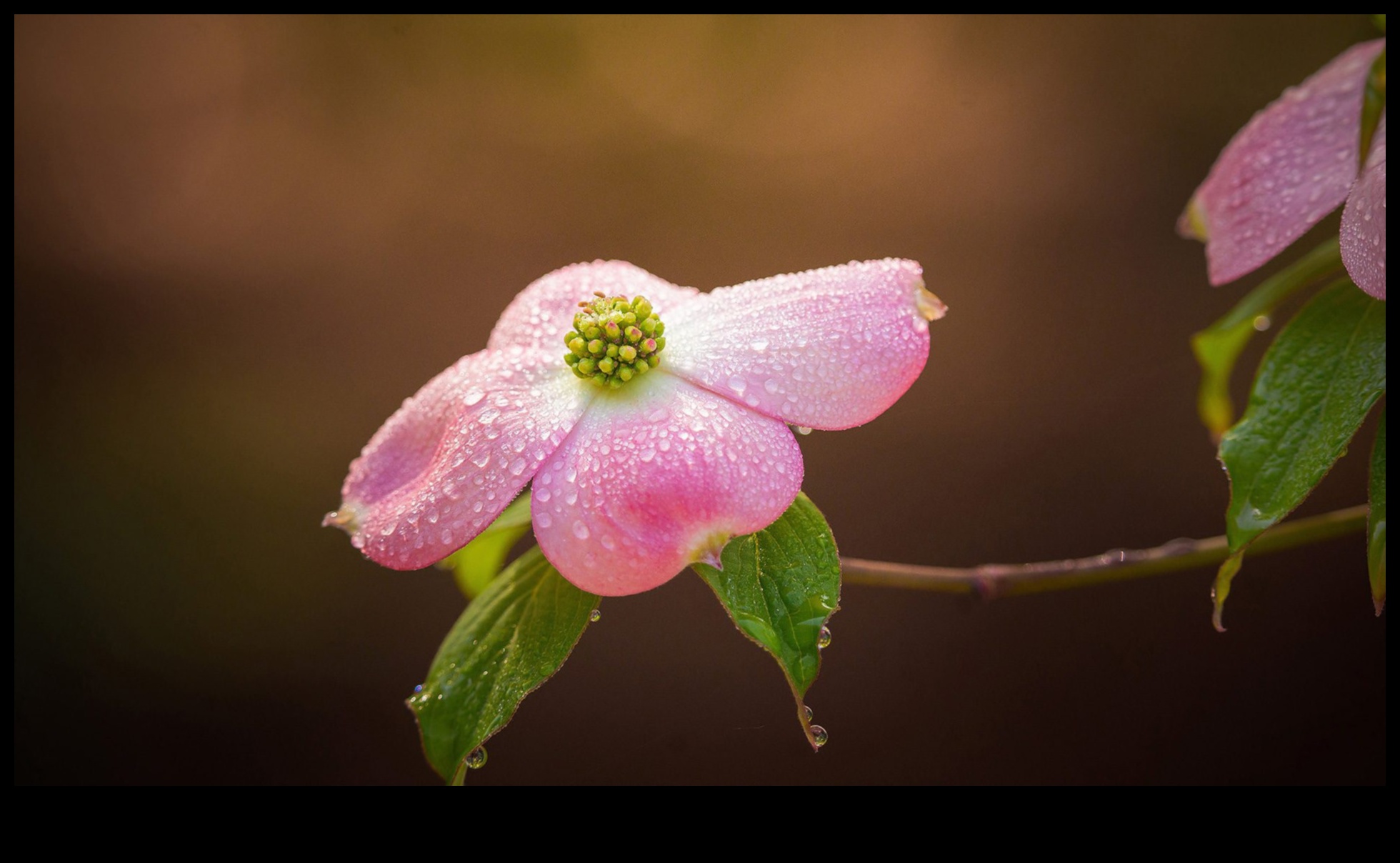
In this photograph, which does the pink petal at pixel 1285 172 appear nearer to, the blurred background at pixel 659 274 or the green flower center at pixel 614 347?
the green flower center at pixel 614 347

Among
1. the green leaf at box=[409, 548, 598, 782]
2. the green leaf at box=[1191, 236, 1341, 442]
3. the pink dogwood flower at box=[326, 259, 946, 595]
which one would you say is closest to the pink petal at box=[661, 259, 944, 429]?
the pink dogwood flower at box=[326, 259, 946, 595]

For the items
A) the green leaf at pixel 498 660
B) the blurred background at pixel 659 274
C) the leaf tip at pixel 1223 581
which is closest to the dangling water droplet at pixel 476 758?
the green leaf at pixel 498 660

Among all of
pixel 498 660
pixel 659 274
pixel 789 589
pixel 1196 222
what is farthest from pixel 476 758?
pixel 659 274

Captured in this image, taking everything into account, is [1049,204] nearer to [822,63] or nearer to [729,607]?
[822,63]

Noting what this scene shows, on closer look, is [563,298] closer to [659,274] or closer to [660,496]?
[660,496]

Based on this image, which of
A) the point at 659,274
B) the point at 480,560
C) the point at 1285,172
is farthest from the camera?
the point at 659,274

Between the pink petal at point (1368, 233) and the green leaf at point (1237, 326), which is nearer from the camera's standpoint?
the pink petal at point (1368, 233)

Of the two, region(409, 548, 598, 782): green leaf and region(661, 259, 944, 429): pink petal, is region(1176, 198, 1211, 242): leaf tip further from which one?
region(409, 548, 598, 782): green leaf
